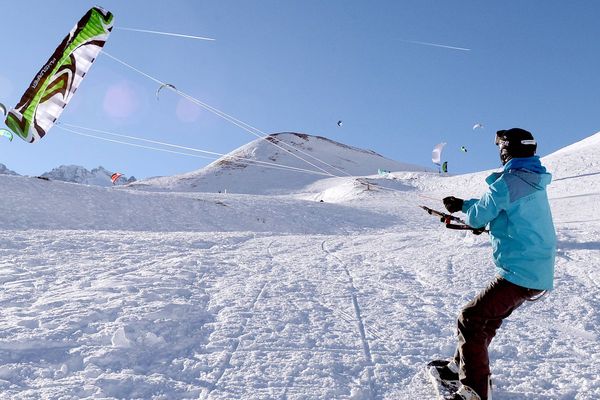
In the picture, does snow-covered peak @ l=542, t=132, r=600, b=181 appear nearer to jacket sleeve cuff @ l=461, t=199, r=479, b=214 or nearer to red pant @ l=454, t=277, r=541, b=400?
jacket sleeve cuff @ l=461, t=199, r=479, b=214

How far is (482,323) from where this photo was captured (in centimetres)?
355

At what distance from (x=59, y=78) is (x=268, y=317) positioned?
9.48 m

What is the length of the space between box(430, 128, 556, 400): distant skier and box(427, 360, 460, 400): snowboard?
88 millimetres

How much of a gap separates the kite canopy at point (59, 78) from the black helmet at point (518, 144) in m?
11.1

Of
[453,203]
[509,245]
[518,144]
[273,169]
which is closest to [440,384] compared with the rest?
[509,245]

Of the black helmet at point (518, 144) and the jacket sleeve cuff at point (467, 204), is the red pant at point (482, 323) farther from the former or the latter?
the black helmet at point (518, 144)

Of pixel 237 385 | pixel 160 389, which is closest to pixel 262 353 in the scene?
pixel 237 385

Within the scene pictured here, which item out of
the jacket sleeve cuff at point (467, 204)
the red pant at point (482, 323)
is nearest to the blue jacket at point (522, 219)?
the red pant at point (482, 323)

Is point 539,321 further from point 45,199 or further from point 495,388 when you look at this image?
point 45,199

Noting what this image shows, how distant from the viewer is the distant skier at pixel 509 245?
337cm

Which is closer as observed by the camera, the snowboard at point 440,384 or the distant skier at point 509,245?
the distant skier at point 509,245

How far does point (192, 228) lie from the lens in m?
19.2

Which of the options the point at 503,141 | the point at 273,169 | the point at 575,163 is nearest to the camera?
the point at 503,141

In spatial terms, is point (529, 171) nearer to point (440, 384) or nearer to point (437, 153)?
point (440, 384)
